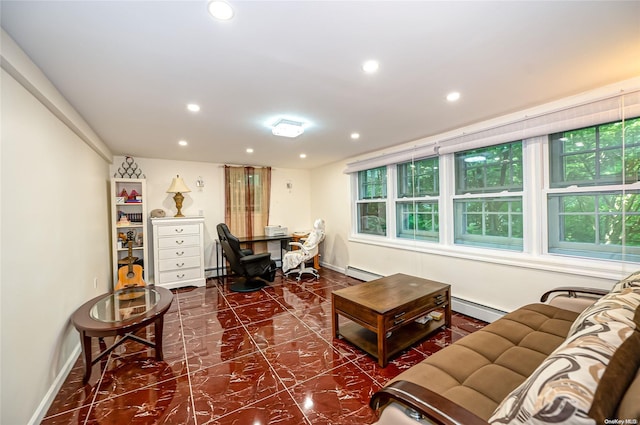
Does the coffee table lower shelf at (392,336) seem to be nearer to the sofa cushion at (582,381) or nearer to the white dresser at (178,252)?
the sofa cushion at (582,381)

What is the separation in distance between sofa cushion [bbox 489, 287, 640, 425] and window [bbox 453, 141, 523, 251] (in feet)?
6.80

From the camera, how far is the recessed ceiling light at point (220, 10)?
46.3 inches

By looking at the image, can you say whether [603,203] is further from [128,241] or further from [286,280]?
[128,241]

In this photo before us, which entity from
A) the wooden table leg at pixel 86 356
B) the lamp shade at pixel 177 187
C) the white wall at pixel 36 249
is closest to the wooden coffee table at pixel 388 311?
the wooden table leg at pixel 86 356

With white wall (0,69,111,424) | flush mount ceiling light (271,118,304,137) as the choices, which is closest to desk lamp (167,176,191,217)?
white wall (0,69,111,424)

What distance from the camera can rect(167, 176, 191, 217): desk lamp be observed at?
4.46m

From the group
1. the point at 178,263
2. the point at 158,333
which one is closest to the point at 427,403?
the point at 158,333

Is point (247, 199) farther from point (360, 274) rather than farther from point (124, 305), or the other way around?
point (124, 305)

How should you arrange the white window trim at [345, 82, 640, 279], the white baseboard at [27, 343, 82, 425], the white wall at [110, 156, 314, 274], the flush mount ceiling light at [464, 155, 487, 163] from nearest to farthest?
the white baseboard at [27, 343, 82, 425]
the white window trim at [345, 82, 640, 279]
the flush mount ceiling light at [464, 155, 487, 163]
the white wall at [110, 156, 314, 274]

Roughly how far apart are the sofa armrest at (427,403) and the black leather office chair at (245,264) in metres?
3.23

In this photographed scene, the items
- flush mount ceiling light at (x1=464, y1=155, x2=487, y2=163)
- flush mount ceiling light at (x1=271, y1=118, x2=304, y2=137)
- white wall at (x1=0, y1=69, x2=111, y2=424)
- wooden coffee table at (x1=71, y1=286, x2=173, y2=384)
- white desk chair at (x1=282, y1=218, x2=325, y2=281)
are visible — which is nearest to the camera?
white wall at (x1=0, y1=69, x2=111, y2=424)

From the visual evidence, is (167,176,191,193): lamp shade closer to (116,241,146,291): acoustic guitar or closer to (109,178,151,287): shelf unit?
(109,178,151,287): shelf unit

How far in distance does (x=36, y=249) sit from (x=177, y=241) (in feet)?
8.72

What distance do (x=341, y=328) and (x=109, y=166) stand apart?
4.46m
